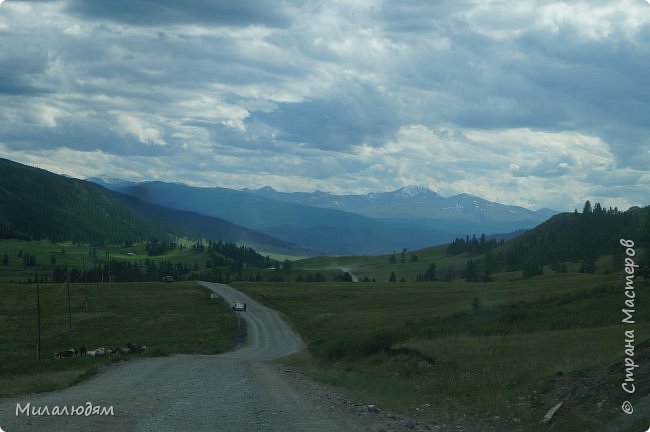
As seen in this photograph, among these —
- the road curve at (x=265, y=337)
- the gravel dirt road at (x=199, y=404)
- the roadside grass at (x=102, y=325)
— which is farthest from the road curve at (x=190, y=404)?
the road curve at (x=265, y=337)

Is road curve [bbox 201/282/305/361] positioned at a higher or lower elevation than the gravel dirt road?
lower

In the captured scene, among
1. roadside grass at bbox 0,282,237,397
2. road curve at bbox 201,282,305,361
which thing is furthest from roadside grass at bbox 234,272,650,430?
roadside grass at bbox 0,282,237,397

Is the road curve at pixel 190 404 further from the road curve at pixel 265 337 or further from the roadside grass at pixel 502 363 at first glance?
the road curve at pixel 265 337

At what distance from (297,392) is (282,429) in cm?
717

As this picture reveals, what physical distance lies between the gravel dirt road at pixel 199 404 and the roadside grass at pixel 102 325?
4046 mm

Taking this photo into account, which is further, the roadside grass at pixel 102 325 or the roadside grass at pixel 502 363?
the roadside grass at pixel 102 325

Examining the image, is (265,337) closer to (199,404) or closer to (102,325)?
(102,325)

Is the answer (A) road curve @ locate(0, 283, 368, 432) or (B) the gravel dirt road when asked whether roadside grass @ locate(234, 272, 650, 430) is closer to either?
(B) the gravel dirt road

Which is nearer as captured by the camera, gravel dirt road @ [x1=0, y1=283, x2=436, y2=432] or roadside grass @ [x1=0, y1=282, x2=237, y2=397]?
gravel dirt road @ [x1=0, y1=283, x2=436, y2=432]

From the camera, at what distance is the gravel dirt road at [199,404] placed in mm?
17188

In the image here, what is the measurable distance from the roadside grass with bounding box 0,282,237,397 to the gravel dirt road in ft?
13.3

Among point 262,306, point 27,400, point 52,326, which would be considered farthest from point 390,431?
point 262,306

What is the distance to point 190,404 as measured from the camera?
20500mm

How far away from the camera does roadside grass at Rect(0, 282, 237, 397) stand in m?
48.2
